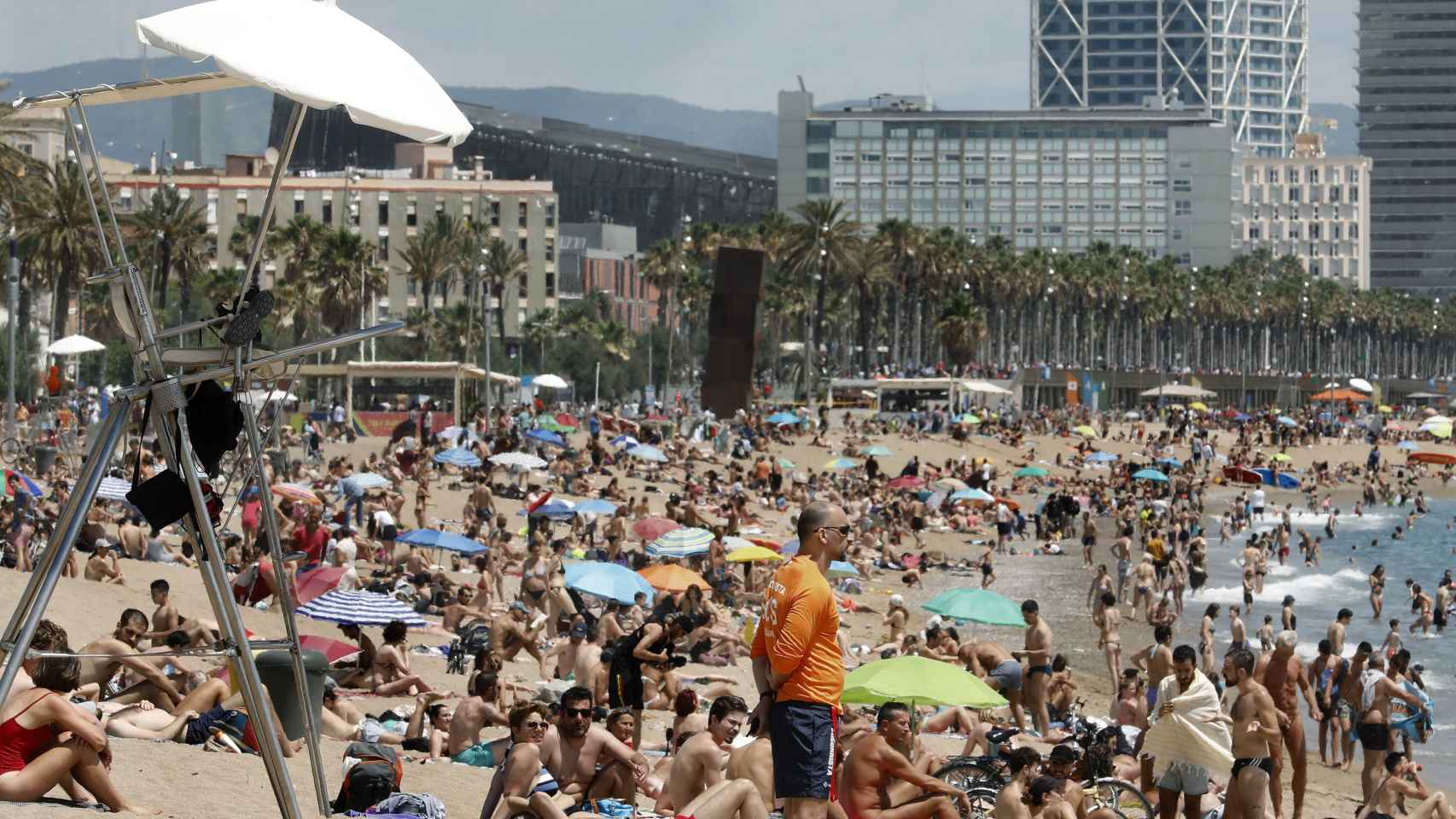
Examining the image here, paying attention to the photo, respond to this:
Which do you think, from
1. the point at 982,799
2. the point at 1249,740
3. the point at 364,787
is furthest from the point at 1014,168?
the point at 364,787

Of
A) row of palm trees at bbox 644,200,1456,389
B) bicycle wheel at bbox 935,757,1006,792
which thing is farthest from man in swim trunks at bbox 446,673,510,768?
row of palm trees at bbox 644,200,1456,389

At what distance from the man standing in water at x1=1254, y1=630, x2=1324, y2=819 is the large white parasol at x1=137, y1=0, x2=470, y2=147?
8091 mm

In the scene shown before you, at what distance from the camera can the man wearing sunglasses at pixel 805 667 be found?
22.1 feet

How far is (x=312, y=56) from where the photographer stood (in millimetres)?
6730

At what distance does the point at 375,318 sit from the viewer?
87375 millimetres

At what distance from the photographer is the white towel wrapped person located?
10.7 meters

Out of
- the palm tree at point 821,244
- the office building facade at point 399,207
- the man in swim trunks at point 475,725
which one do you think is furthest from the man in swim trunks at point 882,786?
the office building facade at point 399,207

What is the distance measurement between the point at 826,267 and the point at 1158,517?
42.1 metres

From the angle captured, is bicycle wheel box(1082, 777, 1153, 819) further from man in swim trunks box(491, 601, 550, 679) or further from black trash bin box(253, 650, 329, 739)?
man in swim trunks box(491, 601, 550, 679)

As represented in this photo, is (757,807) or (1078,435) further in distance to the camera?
(1078,435)

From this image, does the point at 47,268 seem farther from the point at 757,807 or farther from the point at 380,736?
the point at 757,807

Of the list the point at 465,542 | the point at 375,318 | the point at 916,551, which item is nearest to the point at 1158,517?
the point at 916,551

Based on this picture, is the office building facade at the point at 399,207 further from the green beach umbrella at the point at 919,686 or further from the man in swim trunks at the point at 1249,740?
the man in swim trunks at the point at 1249,740

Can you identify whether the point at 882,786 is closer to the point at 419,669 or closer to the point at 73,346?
the point at 419,669
